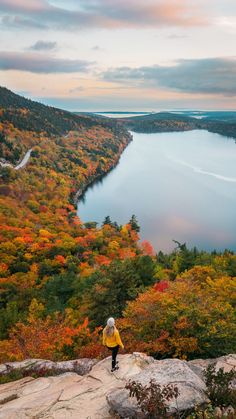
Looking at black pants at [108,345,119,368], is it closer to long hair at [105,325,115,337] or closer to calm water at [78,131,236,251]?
long hair at [105,325,115,337]

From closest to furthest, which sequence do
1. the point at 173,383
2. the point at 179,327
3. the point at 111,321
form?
the point at 173,383
the point at 111,321
the point at 179,327

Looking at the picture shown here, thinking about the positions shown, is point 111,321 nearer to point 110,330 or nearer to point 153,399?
point 110,330

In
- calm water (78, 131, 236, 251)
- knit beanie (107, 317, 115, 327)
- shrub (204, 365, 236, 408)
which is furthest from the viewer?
calm water (78, 131, 236, 251)

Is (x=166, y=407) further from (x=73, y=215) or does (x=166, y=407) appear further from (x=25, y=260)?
(x=73, y=215)

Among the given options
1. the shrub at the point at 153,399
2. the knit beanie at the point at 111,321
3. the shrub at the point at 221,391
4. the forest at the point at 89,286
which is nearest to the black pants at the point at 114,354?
the knit beanie at the point at 111,321

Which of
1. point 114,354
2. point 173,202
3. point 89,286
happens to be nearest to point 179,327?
point 114,354

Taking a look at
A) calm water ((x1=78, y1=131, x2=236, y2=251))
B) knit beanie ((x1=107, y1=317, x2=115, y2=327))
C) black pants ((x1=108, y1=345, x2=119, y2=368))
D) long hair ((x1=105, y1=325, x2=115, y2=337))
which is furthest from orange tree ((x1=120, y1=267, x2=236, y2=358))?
calm water ((x1=78, y1=131, x2=236, y2=251))

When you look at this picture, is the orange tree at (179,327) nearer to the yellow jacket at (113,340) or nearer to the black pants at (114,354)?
the black pants at (114,354)
